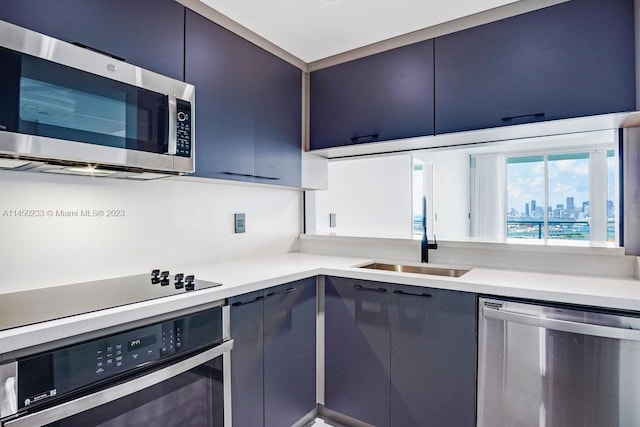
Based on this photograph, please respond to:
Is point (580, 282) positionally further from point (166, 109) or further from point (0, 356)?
point (0, 356)

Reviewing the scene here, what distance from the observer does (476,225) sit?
19.5ft

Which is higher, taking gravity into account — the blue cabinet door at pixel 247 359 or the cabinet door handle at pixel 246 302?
the cabinet door handle at pixel 246 302

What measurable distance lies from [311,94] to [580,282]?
1863mm

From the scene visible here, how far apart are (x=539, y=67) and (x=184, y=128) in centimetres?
164

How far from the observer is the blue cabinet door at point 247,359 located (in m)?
1.50

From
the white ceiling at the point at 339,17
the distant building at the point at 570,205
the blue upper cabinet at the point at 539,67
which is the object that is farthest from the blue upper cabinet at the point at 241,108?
the distant building at the point at 570,205

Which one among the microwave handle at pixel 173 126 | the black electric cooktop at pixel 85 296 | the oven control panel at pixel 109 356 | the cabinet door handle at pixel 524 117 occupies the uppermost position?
the cabinet door handle at pixel 524 117

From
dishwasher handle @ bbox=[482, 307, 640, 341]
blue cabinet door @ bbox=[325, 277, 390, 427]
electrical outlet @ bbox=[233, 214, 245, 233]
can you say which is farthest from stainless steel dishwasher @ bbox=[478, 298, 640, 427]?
electrical outlet @ bbox=[233, 214, 245, 233]

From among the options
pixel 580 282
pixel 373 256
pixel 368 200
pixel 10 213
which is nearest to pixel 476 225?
pixel 368 200

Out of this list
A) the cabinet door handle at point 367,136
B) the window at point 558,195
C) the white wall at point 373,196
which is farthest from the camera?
the window at point 558,195

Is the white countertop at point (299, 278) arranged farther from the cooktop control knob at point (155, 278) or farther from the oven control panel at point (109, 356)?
the cooktop control knob at point (155, 278)

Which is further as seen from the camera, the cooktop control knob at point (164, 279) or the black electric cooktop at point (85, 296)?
the cooktop control knob at point (164, 279)

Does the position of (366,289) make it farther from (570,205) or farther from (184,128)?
(570,205)

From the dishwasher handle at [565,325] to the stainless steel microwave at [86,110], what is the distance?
1.44m
